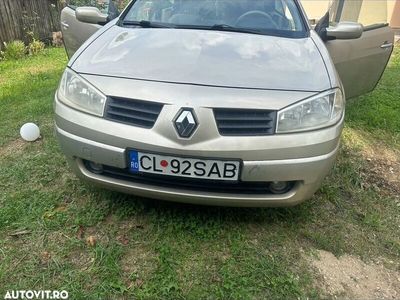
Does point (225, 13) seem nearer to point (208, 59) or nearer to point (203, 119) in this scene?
point (208, 59)

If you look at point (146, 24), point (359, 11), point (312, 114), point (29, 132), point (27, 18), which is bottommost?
point (359, 11)

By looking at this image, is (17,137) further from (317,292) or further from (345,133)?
(345,133)

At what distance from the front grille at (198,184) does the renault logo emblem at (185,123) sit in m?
0.26

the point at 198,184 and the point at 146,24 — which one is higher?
the point at 146,24

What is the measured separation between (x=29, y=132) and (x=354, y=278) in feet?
8.98

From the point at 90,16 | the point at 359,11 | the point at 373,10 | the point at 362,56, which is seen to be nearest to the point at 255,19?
the point at 362,56

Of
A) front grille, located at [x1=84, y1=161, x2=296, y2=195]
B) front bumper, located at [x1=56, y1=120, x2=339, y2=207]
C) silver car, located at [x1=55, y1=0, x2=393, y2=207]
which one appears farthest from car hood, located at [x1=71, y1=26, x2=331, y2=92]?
front grille, located at [x1=84, y1=161, x2=296, y2=195]

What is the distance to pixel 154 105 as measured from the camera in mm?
1846

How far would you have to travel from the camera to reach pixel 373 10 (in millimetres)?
9305

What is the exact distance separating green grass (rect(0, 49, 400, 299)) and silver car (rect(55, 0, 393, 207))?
0.32 meters

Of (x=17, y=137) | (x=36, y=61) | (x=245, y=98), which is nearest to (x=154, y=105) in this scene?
(x=245, y=98)

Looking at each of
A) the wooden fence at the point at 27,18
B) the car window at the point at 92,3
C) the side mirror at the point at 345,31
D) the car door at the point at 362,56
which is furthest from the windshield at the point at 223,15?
the car window at the point at 92,3

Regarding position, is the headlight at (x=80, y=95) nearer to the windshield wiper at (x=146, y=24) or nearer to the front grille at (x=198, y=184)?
the front grille at (x=198, y=184)

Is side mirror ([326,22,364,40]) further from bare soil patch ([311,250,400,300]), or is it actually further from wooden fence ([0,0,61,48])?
wooden fence ([0,0,61,48])
